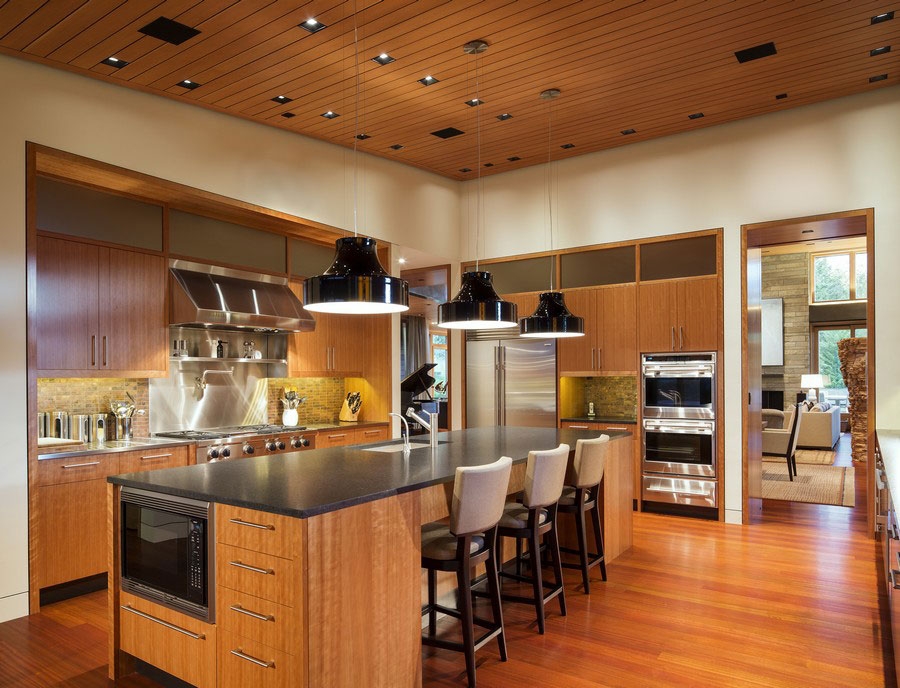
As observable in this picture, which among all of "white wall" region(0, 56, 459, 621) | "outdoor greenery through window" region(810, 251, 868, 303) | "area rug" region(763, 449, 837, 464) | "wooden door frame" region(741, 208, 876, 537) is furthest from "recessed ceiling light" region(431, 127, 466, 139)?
"outdoor greenery through window" region(810, 251, 868, 303)

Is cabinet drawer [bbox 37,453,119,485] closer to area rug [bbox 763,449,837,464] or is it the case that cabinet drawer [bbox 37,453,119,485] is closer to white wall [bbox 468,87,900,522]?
white wall [bbox 468,87,900,522]

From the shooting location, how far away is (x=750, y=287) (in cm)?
655

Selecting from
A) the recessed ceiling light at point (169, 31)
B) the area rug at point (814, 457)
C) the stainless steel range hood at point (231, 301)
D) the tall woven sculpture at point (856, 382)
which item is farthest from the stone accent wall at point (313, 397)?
the tall woven sculpture at point (856, 382)

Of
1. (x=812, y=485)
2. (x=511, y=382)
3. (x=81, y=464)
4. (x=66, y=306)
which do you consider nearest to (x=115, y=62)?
(x=66, y=306)

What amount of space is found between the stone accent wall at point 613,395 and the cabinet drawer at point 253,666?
5.49 meters

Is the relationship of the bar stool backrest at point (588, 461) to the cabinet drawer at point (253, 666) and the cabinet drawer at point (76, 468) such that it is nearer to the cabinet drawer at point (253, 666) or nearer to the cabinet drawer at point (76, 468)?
the cabinet drawer at point (253, 666)

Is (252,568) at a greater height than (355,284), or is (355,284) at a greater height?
(355,284)

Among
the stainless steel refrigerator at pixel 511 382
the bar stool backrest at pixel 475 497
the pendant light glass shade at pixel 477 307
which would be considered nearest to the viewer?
the bar stool backrest at pixel 475 497

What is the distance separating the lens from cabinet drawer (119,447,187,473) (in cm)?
470

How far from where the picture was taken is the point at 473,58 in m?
4.66

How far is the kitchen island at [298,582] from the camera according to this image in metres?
2.48

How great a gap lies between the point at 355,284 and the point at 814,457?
10.5 m

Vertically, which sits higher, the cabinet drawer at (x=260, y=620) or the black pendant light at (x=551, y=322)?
the black pendant light at (x=551, y=322)

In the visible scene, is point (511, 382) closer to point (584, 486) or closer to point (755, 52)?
point (584, 486)
